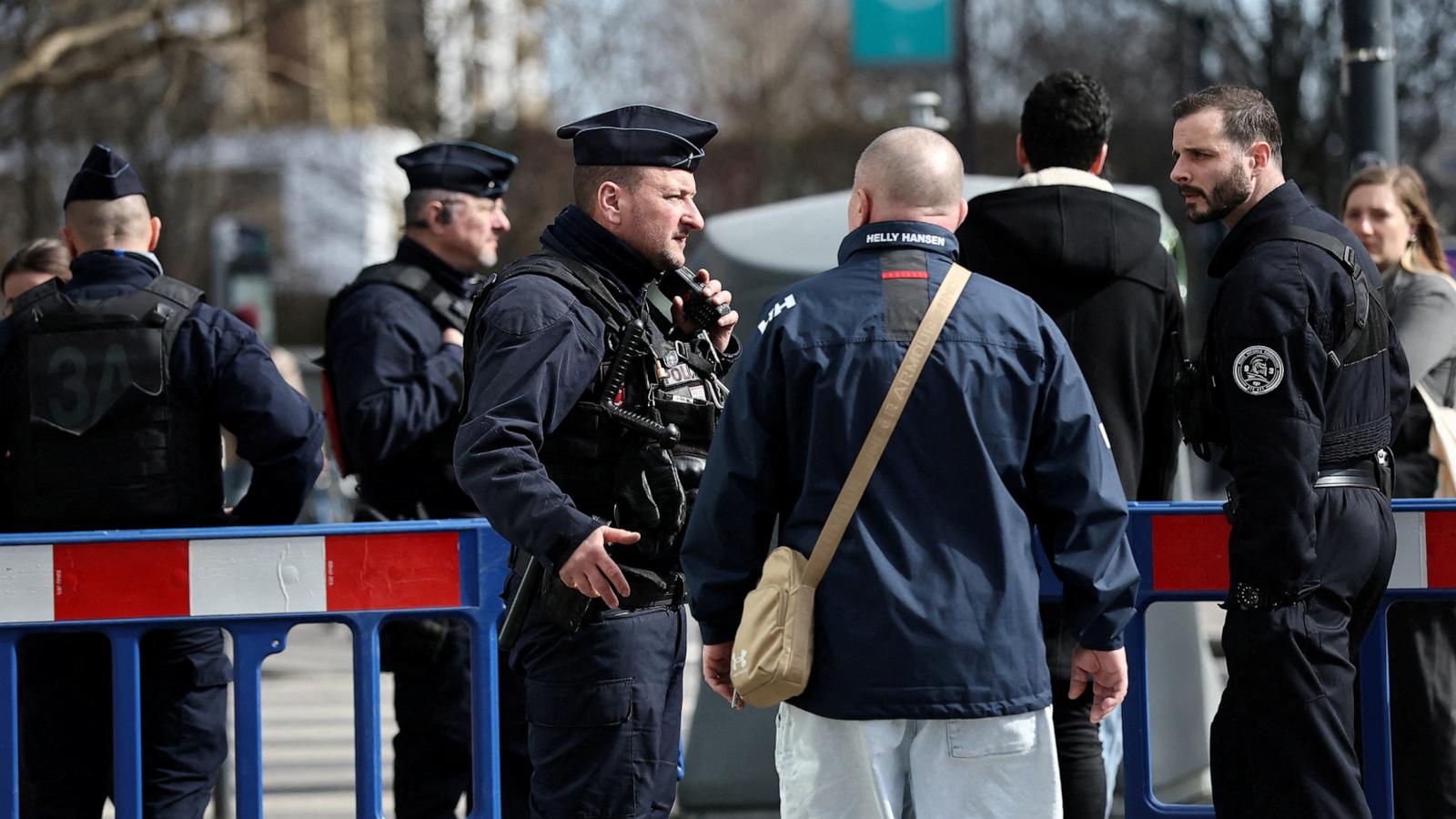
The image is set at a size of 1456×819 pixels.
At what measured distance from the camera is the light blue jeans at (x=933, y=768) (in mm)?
3207

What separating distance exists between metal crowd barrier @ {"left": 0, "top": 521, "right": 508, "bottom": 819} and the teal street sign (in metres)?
6.75

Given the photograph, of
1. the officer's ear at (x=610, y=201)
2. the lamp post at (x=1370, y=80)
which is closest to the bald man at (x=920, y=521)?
the officer's ear at (x=610, y=201)

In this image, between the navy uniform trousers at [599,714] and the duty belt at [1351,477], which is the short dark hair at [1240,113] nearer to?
the duty belt at [1351,477]

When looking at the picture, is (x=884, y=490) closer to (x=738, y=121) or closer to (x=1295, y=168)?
(x=1295, y=168)

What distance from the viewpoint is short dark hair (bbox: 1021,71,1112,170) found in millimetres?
4547

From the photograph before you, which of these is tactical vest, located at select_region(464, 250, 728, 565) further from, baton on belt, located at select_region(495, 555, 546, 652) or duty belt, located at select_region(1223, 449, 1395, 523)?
duty belt, located at select_region(1223, 449, 1395, 523)

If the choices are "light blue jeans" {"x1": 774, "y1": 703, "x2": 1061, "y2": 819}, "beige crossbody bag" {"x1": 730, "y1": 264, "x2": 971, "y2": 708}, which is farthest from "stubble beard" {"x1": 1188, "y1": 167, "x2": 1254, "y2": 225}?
"light blue jeans" {"x1": 774, "y1": 703, "x2": 1061, "y2": 819}

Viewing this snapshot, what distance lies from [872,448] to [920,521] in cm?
16

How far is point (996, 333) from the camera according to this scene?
10.7 ft

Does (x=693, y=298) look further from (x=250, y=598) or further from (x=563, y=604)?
(x=250, y=598)

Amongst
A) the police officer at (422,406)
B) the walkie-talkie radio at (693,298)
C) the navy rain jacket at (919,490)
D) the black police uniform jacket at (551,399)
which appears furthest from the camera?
the police officer at (422,406)

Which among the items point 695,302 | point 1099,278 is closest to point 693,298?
point 695,302

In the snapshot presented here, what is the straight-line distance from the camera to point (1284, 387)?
3760 mm

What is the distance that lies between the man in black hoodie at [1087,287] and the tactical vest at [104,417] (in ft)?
6.63
